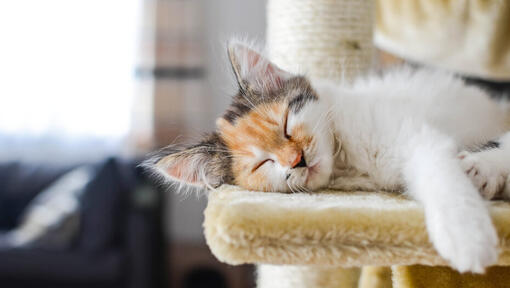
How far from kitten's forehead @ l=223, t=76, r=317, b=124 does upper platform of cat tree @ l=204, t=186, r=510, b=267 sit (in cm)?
36

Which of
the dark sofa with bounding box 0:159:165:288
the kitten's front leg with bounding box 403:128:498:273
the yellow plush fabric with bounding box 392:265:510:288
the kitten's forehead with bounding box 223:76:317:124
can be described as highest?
the kitten's forehead with bounding box 223:76:317:124

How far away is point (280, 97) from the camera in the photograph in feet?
3.31

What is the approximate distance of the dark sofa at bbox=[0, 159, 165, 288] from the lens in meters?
2.55

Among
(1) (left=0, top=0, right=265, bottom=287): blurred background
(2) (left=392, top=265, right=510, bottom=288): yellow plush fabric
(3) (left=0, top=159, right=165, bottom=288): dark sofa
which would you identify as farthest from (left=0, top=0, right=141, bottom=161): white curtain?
(2) (left=392, top=265, right=510, bottom=288): yellow plush fabric

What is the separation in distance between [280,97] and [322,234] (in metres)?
0.43

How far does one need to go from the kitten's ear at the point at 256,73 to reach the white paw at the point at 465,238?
522mm

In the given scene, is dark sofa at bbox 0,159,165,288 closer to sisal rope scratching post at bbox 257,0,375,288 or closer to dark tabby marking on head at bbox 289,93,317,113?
sisal rope scratching post at bbox 257,0,375,288

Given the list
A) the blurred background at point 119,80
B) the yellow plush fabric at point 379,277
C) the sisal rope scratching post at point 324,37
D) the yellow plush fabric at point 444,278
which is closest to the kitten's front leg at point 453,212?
the yellow plush fabric at point 444,278

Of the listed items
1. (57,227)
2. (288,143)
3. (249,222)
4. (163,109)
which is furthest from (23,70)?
(249,222)

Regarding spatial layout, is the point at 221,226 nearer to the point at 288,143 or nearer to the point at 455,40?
the point at 288,143

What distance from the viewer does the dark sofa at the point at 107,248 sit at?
100 inches

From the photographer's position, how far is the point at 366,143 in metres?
0.95

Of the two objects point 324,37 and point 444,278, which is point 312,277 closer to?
point 444,278

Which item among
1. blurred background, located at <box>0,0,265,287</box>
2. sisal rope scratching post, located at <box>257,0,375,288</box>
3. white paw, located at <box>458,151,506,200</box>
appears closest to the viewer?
white paw, located at <box>458,151,506,200</box>
